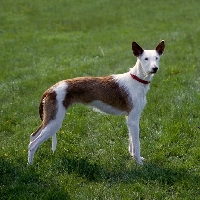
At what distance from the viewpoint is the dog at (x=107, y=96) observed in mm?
5551

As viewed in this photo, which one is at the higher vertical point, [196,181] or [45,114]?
[45,114]

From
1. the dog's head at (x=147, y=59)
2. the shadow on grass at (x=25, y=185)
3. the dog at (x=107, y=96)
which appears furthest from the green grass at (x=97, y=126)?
the dog's head at (x=147, y=59)

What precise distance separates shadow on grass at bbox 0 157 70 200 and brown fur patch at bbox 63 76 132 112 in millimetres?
1167

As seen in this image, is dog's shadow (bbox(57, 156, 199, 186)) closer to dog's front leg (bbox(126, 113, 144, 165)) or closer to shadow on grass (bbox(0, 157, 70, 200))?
dog's front leg (bbox(126, 113, 144, 165))

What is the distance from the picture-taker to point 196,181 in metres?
5.02

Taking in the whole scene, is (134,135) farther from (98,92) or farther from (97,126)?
(97,126)

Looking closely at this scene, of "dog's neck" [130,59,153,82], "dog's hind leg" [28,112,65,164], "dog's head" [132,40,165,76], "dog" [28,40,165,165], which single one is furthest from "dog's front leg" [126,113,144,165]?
"dog's hind leg" [28,112,65,164]

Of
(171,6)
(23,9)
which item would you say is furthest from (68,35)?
(171,6)

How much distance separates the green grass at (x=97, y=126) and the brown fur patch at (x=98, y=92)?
783 mm

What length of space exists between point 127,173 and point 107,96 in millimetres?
1236

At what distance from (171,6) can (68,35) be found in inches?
374

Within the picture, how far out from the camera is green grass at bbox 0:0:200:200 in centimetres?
498

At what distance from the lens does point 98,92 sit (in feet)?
19.1

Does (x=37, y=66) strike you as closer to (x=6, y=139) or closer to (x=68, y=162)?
(x=6, y=139)
